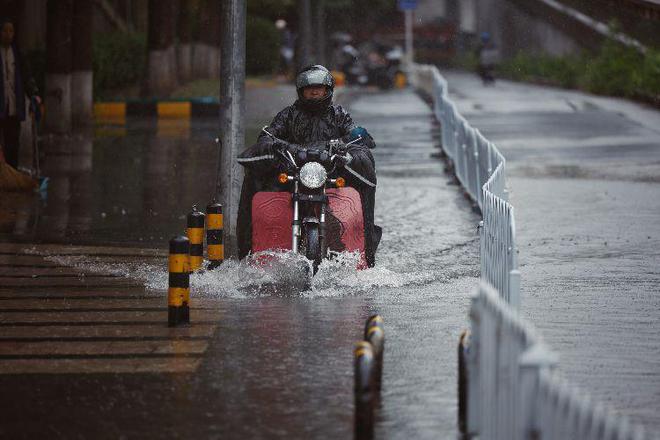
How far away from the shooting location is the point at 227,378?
8789mm

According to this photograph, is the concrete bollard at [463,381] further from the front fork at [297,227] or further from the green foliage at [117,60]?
the green foliage at [117,60]

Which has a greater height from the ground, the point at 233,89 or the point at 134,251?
the point at 233,89

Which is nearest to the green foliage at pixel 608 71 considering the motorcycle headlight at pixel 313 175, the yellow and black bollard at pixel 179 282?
the motorcycle headlight at pixel 313 175

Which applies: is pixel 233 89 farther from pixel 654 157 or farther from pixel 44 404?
pixel 654 157

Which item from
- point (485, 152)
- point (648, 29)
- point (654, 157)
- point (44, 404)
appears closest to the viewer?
point (44, 404)

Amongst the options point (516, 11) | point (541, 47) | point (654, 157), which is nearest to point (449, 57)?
point (516, 11)

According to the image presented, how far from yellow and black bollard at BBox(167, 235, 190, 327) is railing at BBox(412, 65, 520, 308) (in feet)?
6.63

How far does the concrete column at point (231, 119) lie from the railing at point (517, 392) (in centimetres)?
765

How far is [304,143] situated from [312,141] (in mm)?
77

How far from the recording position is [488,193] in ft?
38.5

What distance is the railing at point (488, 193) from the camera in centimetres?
1020

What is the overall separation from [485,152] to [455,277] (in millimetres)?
4493

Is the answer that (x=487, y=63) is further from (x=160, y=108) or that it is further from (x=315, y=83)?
(x=315, y=83)

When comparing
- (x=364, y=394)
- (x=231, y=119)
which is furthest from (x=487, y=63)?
(x=364, y=394)
